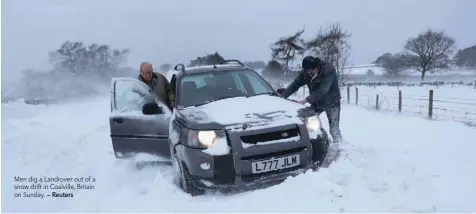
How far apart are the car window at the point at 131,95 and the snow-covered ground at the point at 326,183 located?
950 millimetres

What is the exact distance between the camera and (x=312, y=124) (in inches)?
164

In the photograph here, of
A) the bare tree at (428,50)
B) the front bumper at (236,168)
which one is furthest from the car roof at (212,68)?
the bare tree at (428,50)

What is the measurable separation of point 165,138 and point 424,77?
5472 centimetres

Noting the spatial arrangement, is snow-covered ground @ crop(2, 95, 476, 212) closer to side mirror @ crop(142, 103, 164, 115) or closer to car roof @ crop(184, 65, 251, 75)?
side mirror @ crop(142, 103, 164, 115)

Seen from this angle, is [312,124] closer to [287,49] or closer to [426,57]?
[287,49]

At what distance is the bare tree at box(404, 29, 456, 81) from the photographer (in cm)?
4222

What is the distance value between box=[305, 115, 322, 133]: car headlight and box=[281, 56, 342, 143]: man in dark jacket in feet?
4.29

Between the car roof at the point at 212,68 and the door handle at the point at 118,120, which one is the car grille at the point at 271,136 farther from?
the door handle at the point at 118,120

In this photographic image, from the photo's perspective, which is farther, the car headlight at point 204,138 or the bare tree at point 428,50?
the bare tree at point 428,50

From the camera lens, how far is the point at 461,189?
141 inches

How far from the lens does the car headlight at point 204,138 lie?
3.75 m

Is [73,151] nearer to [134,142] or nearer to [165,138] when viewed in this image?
[134,142]

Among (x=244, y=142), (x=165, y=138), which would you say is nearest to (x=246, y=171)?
(x=244, y=142)

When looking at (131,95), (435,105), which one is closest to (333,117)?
(131,95)
